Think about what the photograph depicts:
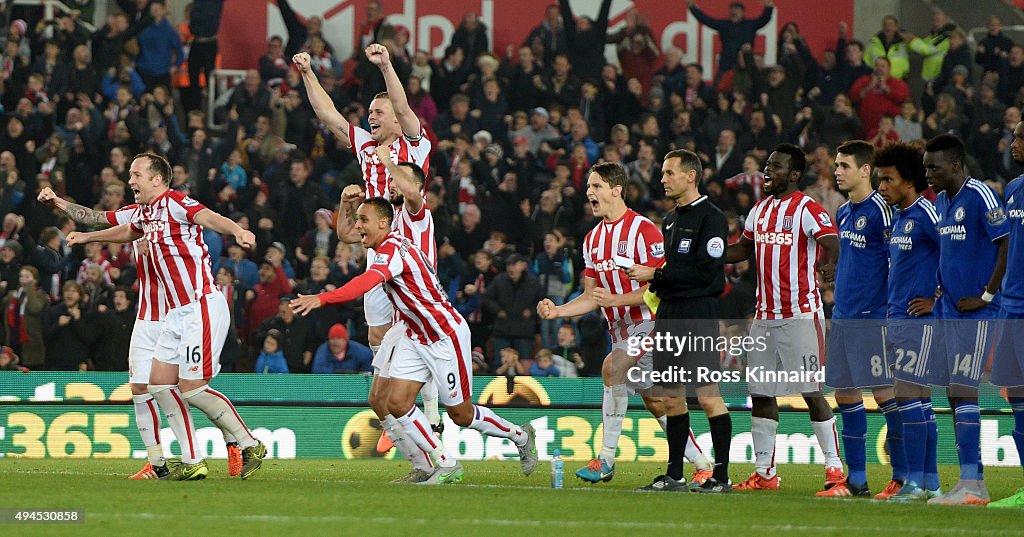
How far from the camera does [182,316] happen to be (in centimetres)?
947

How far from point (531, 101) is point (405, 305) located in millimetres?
9819

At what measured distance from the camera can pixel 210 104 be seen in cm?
1975

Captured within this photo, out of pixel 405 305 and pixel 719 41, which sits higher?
pixel 719 41

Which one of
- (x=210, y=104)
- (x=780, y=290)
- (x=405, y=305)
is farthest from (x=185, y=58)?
(x=780, y=290)

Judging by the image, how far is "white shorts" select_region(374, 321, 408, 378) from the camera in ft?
30.6

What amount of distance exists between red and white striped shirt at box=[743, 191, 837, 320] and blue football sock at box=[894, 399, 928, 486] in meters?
0.95

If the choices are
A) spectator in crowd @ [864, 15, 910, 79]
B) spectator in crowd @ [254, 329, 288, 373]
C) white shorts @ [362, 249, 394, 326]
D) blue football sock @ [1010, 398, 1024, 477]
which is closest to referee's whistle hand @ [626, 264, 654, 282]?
blue football sock @ [1010, 398, 1024, 477]

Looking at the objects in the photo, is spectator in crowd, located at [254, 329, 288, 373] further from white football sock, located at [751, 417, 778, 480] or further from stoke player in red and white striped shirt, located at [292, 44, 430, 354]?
white football sock, located at [751, 417, 778, 480]

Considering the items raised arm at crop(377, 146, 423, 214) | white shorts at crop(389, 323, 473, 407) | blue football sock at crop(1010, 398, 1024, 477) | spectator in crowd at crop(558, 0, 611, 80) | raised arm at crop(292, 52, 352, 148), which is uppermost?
spectator in crowd at crop(558, 0, 611, 80)

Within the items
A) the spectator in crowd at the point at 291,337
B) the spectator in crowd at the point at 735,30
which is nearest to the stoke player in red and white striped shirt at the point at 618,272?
the spectator in crowd at the point at 291,337

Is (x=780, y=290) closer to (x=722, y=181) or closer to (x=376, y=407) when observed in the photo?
(x=376, y=407)

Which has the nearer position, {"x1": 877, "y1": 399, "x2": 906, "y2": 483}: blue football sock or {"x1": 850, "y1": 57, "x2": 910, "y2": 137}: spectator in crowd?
{"x1": 877, "y1": 399, "x2": 906, "y2": 483}: blue football sock

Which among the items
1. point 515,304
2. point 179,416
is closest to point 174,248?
point 179,416

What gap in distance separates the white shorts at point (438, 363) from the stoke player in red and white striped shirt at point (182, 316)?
4.11 ft
